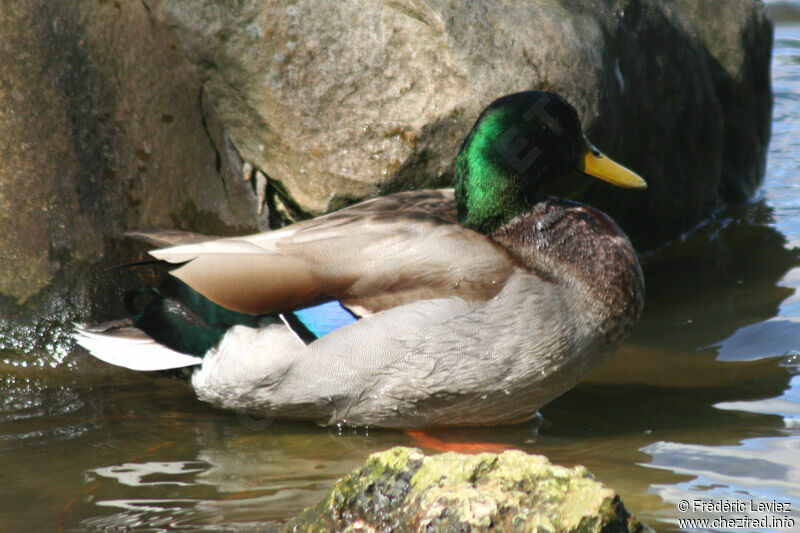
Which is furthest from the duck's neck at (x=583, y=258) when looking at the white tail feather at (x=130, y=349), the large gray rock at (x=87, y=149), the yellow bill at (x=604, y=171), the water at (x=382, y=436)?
the large gray rock at (x=87, y=149)

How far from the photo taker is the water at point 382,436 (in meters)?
3.01

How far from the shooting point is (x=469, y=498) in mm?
2158

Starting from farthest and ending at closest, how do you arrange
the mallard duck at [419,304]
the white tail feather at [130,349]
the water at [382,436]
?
the white tail feather at [130,349] < the mallard duck at [419,304] < the water at [382,436]

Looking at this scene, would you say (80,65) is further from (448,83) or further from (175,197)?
(448,83)

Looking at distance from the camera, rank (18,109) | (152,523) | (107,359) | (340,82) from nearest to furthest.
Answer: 1. (152,523)
2. (107,359)
3. (18,109)
4. (340,82)

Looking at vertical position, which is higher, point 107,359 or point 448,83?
point 448,83

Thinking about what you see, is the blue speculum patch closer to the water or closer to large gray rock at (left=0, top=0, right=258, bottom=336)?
the water

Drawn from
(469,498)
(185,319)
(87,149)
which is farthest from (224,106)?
(469,498)

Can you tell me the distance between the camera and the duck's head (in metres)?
3.85

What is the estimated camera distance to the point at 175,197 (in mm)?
4664

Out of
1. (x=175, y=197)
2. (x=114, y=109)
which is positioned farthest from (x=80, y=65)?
(x=175, y=197)

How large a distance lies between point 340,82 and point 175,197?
1.00 metres

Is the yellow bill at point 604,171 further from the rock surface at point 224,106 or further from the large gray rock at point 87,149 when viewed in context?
the large gray rock at point 87,149

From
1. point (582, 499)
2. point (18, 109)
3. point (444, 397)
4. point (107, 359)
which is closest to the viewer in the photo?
point (582, 499)
